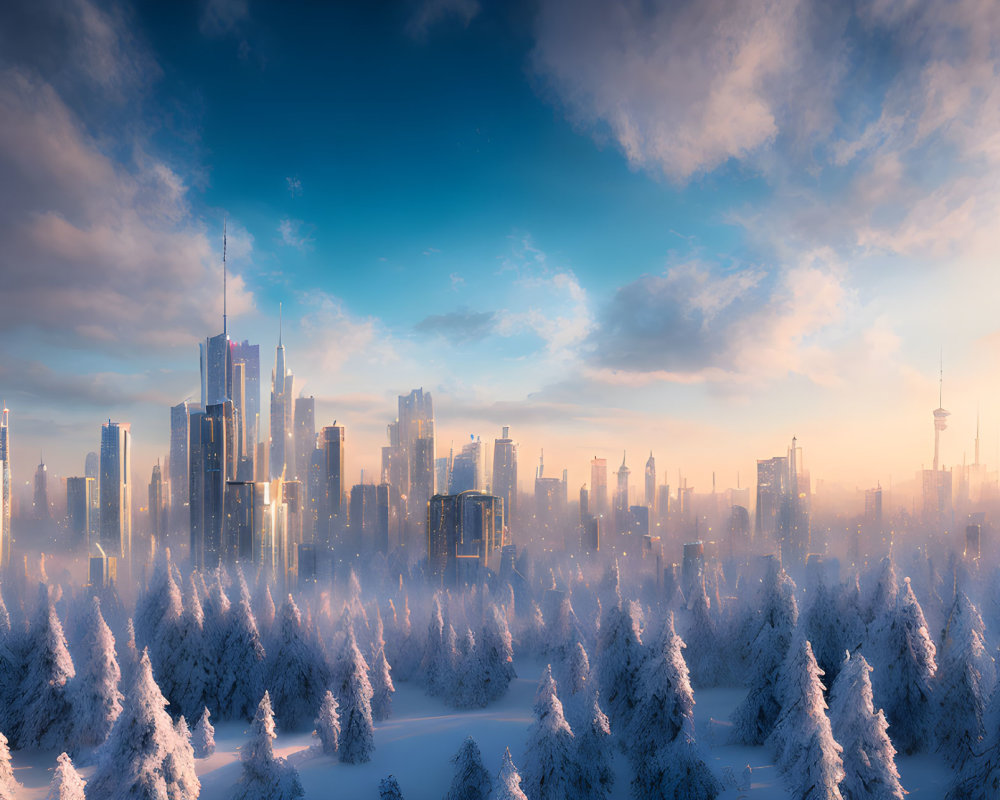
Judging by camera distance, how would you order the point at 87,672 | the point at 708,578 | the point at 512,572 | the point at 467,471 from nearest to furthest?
the point at 87,672, the point at 708,578, the point at 512,572, the point at 467,471

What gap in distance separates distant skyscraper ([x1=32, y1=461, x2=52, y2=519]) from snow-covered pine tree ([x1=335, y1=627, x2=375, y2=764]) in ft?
516

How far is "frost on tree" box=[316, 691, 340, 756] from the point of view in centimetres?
3262

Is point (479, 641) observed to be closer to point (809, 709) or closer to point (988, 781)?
point (809, 709)

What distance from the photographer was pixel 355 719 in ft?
106

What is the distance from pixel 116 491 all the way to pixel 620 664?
159353 millimetres

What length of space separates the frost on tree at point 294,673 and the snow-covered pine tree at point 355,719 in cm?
745

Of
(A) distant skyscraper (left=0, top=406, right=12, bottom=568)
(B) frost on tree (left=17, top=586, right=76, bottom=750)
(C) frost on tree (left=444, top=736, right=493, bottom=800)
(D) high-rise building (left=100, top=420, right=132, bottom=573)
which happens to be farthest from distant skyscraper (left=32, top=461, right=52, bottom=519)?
(C) frost on tree (left=444, top=736, right=493, bottom=800)

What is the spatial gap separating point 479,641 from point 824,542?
167515 millimetres

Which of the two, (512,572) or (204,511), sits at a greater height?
(204,511)

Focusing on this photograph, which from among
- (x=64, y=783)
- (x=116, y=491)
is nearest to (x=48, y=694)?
(x=64, y=783)

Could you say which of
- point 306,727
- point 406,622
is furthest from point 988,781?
point 406,622

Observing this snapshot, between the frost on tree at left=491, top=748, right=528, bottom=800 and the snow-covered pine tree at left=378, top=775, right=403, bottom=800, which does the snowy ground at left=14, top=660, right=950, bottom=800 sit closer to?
the snow-covered pine tree at left=378, top=775, right=403, bottom=800

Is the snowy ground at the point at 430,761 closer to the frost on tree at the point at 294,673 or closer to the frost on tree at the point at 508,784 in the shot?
the frost on tree at the point at 294,673

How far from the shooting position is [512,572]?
96938mm
